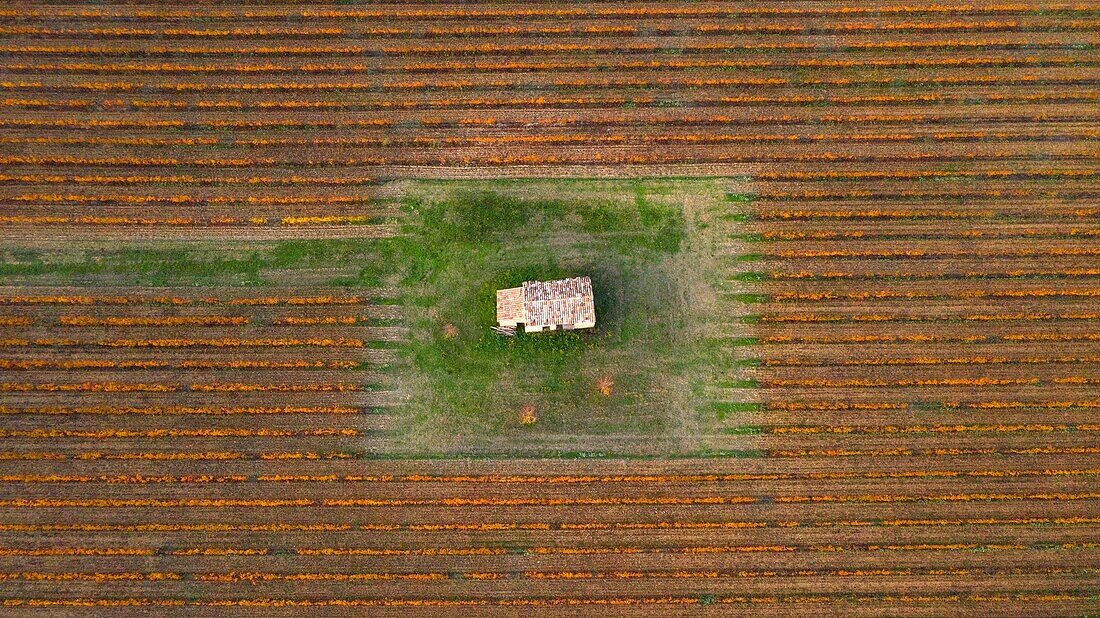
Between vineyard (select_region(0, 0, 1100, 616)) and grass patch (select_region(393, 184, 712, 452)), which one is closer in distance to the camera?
vineyard (select_region(0, 0, 1100, 616))

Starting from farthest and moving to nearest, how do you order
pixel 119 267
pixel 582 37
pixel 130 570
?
pixel 582 37 → pixel 119 267 → pixel 130 570

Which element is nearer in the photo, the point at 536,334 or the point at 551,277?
the point at 536,334

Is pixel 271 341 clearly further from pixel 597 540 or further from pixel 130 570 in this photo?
pixel 597 540

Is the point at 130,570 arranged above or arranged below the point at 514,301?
below

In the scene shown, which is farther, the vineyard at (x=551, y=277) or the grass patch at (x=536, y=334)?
the grass patch at (x=536, y=334)

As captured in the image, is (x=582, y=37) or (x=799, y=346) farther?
(x=582, y=37)

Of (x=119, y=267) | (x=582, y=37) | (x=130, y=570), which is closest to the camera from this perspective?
(x=130, y=570)

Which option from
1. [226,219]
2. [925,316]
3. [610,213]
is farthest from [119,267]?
[925,316]

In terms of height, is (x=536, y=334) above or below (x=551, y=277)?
below
